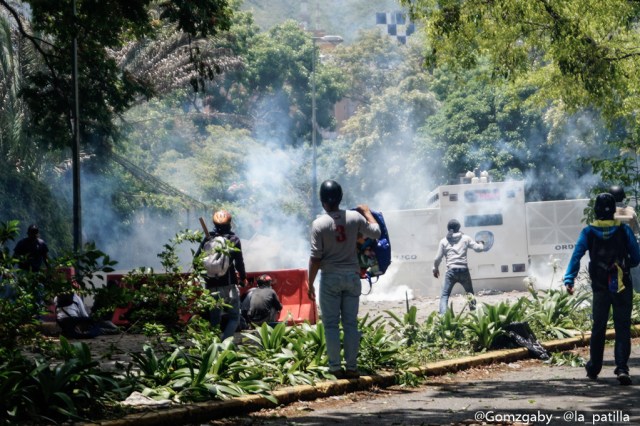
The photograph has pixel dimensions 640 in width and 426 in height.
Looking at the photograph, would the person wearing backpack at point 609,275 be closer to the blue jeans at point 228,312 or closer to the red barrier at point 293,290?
the blue jeans at point 228,312

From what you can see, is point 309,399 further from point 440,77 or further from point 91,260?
point 440,77

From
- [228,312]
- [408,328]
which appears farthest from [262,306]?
[228,312]

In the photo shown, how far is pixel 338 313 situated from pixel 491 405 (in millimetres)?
1820

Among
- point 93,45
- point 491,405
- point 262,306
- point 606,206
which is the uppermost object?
point 93,45

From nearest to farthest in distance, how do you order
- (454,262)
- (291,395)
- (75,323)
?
(291,395)
(75,323)
(454,262)

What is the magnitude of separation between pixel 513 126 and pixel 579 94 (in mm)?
32589

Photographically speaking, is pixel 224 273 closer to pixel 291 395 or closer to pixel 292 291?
pixel 291 395

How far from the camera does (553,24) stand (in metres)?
17.2

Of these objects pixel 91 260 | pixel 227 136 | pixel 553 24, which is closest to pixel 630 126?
pixel 553 24

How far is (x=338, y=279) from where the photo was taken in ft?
33.8

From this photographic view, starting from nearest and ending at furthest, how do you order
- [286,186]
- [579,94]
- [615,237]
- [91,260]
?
[91,260] < [615,237] < [579,94] < [286,186]

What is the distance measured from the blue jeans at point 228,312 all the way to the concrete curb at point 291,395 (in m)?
1.87

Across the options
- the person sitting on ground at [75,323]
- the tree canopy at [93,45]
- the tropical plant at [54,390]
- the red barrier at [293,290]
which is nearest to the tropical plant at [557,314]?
the red barrier at [293,290]

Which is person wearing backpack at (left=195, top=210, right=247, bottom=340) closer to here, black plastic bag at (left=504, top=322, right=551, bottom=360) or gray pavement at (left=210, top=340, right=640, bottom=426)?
gray pavement at (left=210, top=340, right=640, bottom=426)
